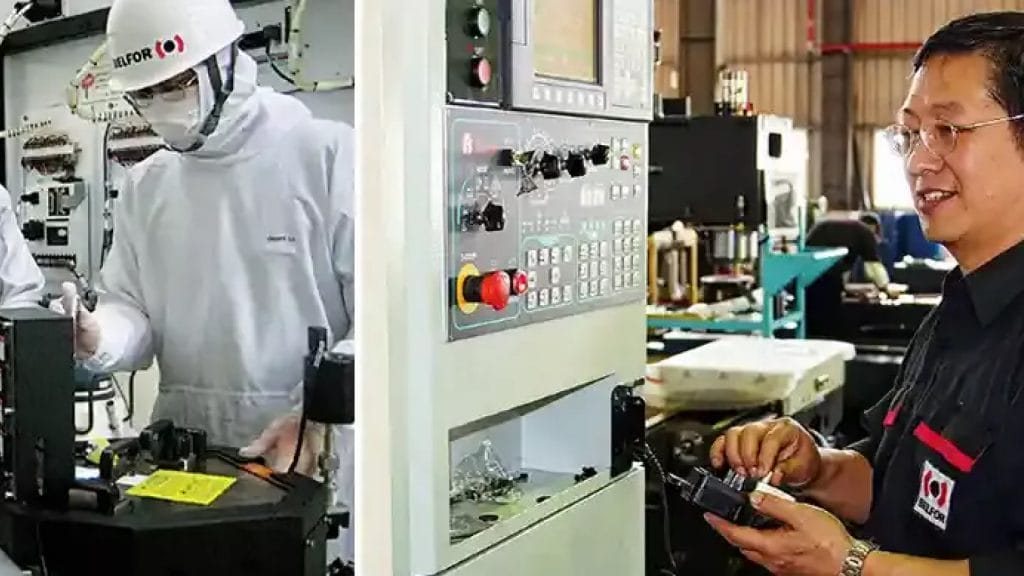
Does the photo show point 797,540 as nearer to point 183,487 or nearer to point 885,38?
point 183,487

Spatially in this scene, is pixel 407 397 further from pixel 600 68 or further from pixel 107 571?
pixel 600 68

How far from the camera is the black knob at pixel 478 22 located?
115cm

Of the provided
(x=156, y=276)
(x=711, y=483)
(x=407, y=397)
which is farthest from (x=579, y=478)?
(x=156, y=276)

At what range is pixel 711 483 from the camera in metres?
1.21

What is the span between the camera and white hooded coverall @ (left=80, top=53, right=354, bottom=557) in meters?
1.40

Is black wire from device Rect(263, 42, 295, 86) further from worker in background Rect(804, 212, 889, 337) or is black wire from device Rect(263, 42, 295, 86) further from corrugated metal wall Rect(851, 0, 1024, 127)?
corrugated metal wall Rect(851, 0, 1024, 127)

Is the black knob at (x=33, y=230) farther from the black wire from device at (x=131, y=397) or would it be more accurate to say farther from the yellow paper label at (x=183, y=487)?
the yellow paper label at (x=183, y=487)

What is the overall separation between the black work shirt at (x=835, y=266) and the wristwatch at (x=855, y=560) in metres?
3.86

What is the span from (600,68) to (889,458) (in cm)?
55

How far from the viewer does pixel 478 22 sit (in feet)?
3.78

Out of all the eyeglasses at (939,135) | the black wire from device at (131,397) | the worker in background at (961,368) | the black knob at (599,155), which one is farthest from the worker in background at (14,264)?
the eyeglasses at (939,135)

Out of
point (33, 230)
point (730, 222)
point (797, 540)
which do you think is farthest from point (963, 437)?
point (730, 222)

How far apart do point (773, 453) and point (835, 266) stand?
383 cm

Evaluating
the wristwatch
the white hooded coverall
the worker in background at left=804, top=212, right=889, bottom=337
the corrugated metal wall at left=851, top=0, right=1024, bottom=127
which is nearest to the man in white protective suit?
the white hooded coverall
